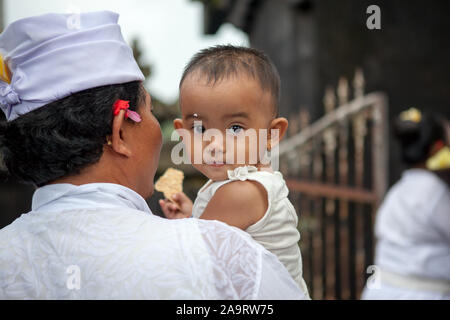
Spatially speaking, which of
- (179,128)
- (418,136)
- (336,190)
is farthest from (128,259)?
(336,190)

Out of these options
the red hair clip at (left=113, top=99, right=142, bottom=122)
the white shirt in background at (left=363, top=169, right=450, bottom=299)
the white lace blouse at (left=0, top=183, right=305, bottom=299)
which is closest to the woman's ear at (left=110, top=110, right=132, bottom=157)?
the red hair clip at (left=113, top=99, right=142, bottom=122)

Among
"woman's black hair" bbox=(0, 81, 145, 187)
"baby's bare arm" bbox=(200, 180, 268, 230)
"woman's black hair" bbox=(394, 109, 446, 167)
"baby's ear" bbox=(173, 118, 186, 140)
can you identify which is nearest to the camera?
"woman's black hair" bbox=(0, 81, 145, 187)

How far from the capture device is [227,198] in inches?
64.2

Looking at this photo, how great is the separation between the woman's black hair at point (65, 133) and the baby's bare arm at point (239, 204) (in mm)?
412

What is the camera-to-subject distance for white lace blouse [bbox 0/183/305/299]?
48.3 inches

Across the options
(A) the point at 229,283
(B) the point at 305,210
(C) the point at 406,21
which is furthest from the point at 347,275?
(A) the point at 229,283

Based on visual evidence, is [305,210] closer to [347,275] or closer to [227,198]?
[347,275]

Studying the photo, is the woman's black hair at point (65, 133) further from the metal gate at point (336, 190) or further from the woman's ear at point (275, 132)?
the metal gate at point (336, 190)

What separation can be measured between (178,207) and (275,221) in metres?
0.47

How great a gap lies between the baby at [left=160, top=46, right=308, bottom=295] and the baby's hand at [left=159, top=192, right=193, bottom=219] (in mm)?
200

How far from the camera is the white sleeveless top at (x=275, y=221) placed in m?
1.66

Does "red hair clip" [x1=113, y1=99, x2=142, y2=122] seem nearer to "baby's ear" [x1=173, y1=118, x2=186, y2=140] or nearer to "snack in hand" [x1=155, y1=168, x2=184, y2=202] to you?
"baby's ear" [x1=173, y1=118, x2=186, y2=140]
